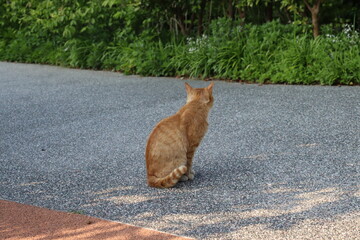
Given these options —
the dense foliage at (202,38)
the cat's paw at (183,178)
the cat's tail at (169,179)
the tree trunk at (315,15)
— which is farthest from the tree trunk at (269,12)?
the cat's tail at (169,179)

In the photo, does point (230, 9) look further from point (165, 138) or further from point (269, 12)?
point (165, 138)

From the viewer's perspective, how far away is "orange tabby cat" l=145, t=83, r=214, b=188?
4676mm

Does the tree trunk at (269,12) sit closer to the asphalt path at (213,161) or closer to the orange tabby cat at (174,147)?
the asphalt path at (213,161)

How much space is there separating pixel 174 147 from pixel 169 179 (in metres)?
0.29

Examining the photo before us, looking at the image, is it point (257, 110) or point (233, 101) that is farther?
point (233, 101)

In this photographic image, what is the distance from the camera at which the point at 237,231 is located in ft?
12.5

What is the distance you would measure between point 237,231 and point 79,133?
3.87 metres

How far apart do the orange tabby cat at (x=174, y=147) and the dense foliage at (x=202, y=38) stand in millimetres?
5198

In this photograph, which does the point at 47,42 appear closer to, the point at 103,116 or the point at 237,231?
the point at 103,116

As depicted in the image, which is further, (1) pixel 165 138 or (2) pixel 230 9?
(2) pixel 230 9

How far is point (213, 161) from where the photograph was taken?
5637mm

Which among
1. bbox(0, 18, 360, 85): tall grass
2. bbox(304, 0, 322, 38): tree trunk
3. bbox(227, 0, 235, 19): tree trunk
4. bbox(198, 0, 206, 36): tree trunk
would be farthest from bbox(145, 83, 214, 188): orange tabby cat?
bbox(198, 0, 206, 36): tree trunk

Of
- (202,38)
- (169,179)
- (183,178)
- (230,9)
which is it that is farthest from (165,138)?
(230,9)

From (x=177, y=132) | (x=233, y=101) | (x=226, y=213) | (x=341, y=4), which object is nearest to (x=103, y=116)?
(x=233, y=101)
